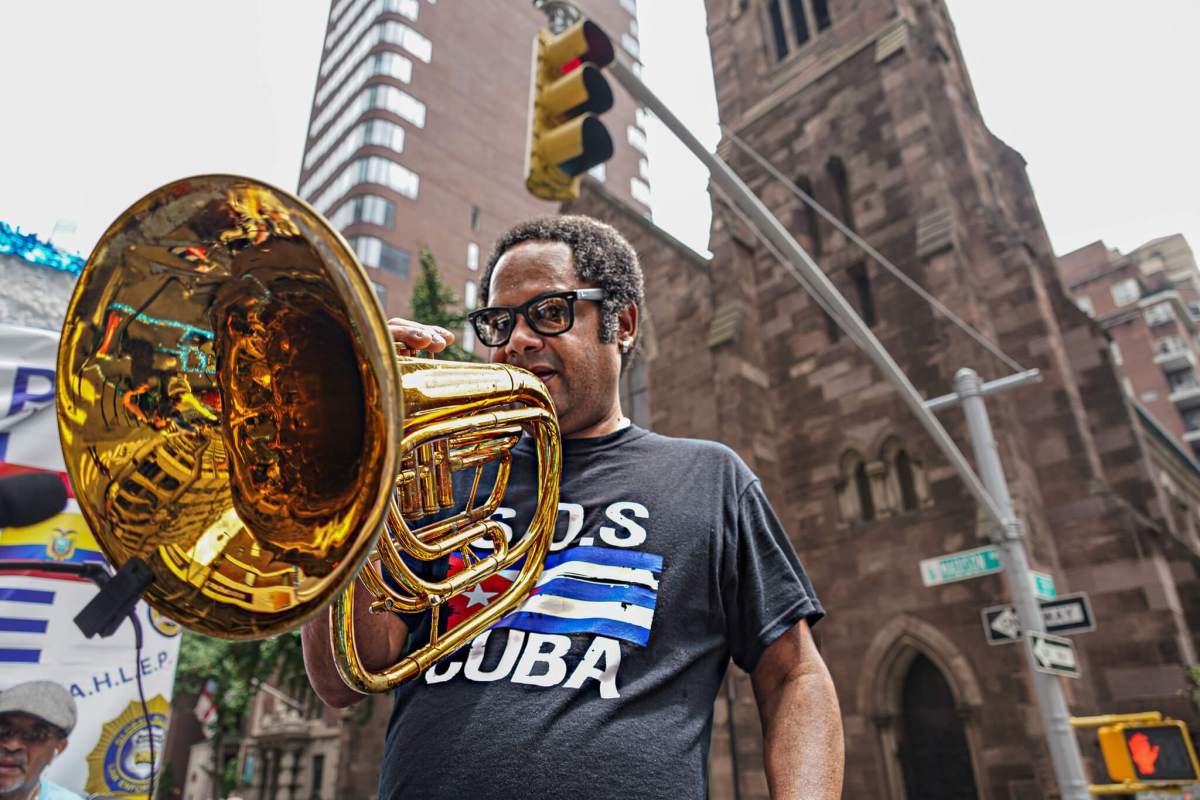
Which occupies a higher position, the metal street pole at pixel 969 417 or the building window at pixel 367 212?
the building window at pixel 367 212

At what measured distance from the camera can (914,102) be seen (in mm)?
14109

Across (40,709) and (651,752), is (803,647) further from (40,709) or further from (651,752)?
(40,709)

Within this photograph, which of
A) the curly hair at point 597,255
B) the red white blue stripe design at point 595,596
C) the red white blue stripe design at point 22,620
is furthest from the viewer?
the red white blue stripe design at point 22,620

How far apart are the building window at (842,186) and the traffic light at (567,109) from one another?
10.7 metres

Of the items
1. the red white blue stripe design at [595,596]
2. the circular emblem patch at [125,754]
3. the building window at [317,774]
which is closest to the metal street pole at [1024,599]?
the red white blue stripe design at [595,596]

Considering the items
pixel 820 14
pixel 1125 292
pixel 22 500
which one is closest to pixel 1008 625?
pixel 22 500

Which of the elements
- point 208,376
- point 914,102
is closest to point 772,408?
point 914,102

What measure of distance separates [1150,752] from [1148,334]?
2337 inches

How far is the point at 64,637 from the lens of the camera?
379cm

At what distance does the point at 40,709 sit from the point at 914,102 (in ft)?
51.1

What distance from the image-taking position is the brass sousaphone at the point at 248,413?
136 centimetres

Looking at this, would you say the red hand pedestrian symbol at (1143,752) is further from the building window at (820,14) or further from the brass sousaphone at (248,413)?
the building window at (820,14)

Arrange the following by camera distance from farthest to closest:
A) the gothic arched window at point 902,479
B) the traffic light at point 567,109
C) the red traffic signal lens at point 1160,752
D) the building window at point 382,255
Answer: the building window at point 382,255, the gothic arched window at point 902,479, the red traffic signal lens at point 1160,752, the traffic light at point 567,109

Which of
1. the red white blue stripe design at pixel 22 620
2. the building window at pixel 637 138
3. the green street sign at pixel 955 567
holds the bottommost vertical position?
the red white blue stripe design at pixel 22 620
